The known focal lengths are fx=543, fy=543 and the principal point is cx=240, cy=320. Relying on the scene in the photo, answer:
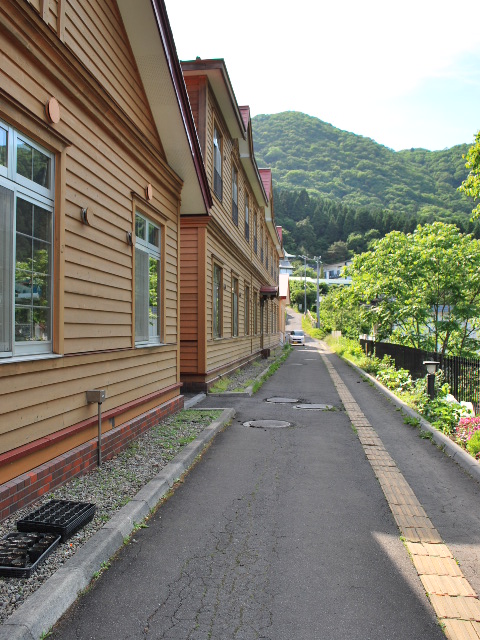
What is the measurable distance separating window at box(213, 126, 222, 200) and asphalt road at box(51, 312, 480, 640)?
8.34 meters

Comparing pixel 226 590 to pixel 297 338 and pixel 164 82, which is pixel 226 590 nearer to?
pixel 164 82

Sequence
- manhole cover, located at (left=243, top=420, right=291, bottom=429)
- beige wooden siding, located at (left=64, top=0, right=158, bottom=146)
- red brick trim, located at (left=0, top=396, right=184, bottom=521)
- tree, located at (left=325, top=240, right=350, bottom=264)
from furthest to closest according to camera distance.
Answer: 1. tree, located at (left=325, top=240, right=350, bottom=264)
2. manhole cover, located at (left=243, top=420, right=291, bottom=429)
3. beige wooden siding, located at (left=64, top=0, right=158, bottom=146)
4. red brick trim, located at (left=0, top=396, right=184, bottom=521)

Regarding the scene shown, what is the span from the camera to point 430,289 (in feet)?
54.0

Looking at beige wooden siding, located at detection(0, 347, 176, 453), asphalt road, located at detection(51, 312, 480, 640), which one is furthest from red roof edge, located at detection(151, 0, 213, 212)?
asphalt road, located at detection(51, 312, 480, 640)

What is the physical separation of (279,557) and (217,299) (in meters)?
10.9

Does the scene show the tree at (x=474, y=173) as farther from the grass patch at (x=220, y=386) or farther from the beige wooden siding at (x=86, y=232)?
the grass patch at (x=220, y=386)

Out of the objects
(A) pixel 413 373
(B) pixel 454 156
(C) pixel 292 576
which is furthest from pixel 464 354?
(B) pixel 454 156

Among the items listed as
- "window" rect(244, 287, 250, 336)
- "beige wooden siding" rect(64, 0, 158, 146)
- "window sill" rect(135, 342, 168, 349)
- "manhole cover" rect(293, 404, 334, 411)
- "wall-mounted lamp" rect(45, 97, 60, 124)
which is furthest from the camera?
"window" rect(244, 287, 250, 336)

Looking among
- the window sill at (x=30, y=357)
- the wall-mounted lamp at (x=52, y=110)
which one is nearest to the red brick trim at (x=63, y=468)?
the window sill at (x=30, y=357)

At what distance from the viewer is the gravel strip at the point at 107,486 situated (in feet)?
10.6

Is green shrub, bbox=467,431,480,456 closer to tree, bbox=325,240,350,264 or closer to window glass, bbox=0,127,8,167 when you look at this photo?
window glass, bbox=0,127,8,167

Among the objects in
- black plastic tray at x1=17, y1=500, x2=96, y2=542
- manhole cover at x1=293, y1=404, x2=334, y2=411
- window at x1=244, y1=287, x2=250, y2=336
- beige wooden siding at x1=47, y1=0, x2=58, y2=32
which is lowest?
manhole cover at x1=293, y1=404, x2=334, y2=411

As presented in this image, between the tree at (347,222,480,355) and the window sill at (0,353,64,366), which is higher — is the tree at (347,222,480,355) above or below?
above

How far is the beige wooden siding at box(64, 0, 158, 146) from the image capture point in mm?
5566
